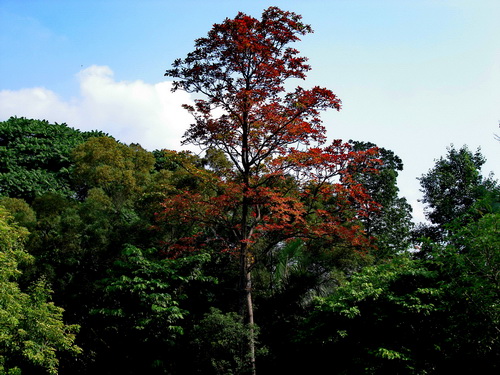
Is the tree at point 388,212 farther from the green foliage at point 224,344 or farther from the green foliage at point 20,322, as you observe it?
the green foliage at point 20,322

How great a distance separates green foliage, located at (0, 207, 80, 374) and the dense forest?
0.13 feet

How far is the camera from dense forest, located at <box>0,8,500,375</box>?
28.7ft

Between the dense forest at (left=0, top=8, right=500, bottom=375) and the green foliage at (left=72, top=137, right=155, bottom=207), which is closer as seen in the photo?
the dense forest at (left=0, top=8, right=500, bottom=375)

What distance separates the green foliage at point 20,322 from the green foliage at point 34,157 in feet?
37.1

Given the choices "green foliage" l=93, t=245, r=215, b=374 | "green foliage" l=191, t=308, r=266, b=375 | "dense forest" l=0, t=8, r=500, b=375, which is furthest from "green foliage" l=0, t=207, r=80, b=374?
"green foliage" l=191, t=308, r=266, b=375

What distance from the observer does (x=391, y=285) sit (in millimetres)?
9734

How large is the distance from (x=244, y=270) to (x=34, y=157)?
54.5ft

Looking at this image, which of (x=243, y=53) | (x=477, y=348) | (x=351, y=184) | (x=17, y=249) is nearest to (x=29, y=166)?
(x=17, y=249)

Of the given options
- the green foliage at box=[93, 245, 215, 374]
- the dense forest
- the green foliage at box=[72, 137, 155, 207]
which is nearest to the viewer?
the dense forest

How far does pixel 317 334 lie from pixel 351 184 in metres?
3.58

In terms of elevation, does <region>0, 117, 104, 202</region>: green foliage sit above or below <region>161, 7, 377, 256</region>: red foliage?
above

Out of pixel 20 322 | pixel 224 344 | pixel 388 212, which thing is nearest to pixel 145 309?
pixel 224 344

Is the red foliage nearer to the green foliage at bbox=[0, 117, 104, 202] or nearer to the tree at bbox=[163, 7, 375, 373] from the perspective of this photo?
the tree at bbox=[163, 7, 375, 373]

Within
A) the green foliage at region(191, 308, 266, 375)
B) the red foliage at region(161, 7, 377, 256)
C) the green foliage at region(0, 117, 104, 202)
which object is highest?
the green foliage at region(0, 117, 104, 202)
